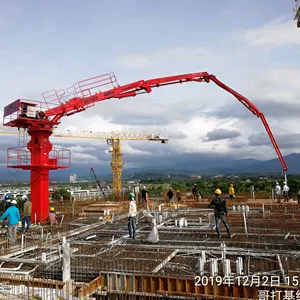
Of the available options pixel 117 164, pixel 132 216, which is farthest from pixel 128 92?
pixel 117 164

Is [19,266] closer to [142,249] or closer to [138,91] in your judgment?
[142,249]

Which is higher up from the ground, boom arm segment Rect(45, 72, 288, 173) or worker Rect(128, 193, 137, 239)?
boom arm segment Rect(45, 72, 288, 173)

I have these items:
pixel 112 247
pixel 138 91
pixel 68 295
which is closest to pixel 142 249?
pixel 112 247

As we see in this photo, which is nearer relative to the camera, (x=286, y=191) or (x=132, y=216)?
(x=132, y=216)

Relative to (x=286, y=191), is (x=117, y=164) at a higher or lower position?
higher

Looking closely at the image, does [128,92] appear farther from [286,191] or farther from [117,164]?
[117,164]

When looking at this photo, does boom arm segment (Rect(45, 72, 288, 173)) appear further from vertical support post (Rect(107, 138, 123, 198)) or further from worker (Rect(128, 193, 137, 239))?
Answer: vertical support post (Rect(107, 138, 123, 198))

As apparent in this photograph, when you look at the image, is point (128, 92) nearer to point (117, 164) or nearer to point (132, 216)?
point (132, 216)

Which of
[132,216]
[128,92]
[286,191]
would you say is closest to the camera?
[132,216]

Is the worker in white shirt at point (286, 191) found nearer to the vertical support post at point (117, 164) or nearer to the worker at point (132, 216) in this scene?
the worker at point (132, 216)

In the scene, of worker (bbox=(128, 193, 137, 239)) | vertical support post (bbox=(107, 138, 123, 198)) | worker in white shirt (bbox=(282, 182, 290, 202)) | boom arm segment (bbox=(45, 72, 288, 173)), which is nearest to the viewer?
worker (bbox=(128, 193, 137, 239))

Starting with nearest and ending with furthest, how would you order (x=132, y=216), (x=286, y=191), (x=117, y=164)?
(x=132, y=216) → (x=286, y=191) → (x=117, y=164)

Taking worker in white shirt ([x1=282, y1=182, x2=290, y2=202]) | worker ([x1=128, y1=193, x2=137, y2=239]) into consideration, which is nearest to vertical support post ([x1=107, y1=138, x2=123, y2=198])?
worker in white shirt ([x1=282, y1=182, x2=290, y2=202])

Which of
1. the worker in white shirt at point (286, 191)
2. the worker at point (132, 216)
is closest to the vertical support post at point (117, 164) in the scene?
the worker in white shirt at point (286, 191)
